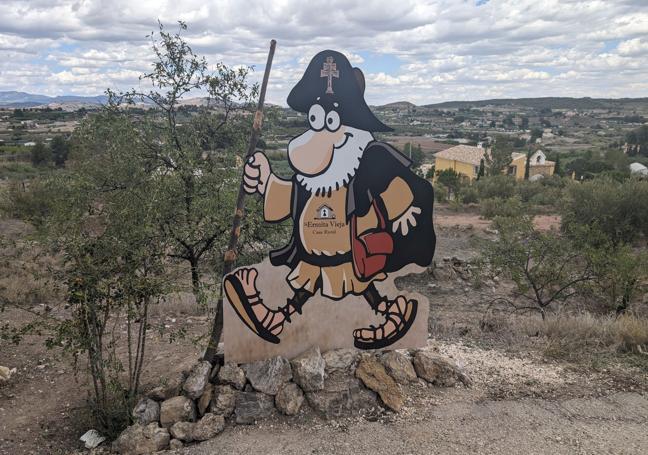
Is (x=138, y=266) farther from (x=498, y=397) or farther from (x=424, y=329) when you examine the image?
(x=498, y=397)

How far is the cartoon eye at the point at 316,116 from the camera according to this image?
19.0 feet

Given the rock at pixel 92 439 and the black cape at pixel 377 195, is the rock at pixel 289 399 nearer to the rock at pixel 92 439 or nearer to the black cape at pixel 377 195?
the black cape at pixel 377 195

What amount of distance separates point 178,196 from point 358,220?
3603mm

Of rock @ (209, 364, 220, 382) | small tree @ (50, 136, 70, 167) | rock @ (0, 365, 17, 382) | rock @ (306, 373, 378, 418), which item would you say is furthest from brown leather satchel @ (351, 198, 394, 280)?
small tree @ (50, 136, 70, 167)

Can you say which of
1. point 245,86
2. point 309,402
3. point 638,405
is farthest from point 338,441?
point 245,86

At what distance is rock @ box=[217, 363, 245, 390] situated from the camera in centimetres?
564

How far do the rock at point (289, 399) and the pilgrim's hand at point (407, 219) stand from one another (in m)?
2.18

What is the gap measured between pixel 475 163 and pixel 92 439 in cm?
4488

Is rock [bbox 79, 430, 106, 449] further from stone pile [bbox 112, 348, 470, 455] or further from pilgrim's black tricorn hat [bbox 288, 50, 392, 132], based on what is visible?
pilgrim's black tricorn hat [bbox 288, 50, 392, 132]

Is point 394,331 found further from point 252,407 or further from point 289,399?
point 252,407

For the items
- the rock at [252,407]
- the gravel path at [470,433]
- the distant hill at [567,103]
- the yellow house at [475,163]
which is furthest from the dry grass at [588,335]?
the distant hill at [567,103]

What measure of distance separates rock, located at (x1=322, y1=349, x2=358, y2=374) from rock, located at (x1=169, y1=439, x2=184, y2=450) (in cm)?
172

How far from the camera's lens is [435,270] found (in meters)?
16.0

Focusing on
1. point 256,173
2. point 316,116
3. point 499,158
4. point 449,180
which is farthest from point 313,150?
point 499,158
